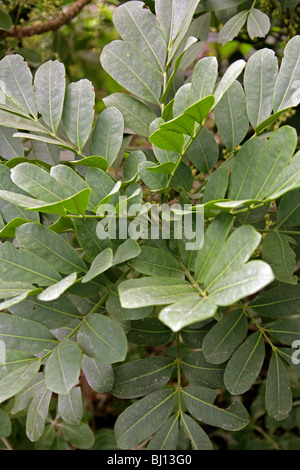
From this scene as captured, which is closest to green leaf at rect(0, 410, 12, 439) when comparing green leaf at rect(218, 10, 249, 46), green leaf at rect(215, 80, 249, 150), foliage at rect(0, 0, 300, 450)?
foliage at rect(0, 0, 300, 450)

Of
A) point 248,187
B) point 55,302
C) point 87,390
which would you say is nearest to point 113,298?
point 55,302

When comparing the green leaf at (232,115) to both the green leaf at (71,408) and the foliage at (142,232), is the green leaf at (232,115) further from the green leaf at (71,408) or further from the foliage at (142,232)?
the green leaf at (71,408)

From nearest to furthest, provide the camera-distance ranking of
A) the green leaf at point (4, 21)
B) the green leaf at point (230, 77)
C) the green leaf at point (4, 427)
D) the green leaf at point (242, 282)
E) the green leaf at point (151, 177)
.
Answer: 1. the green leaf at point (242, 282)
2. the green leaf at point (230, 77)
3. the green leaf at point (151, 177)
4. the green leaf at point (4, 427)
5. the green leaf at point (4, 21)

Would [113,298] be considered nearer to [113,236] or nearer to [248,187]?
[113,236]

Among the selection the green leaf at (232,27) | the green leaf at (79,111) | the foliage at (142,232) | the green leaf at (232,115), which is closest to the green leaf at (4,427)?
the foliage at (142,232)

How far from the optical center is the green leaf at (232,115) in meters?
0.62

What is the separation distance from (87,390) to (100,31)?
35.9 inches

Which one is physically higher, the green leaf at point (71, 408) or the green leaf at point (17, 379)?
the green leaf at point (17, 379)

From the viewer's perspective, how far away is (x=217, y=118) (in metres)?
0.63

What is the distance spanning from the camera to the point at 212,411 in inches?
23.5

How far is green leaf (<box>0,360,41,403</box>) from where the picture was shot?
0.45 m

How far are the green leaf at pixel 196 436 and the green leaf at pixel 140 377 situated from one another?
56 mm

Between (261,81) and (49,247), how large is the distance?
0.33 metres

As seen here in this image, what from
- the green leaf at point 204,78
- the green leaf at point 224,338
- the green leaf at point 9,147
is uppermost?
the green leaf at point 204,78
